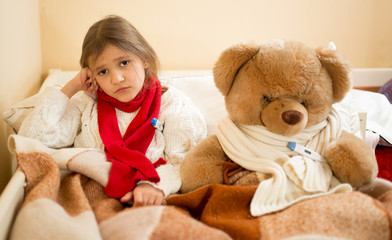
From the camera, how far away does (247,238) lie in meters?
0.63

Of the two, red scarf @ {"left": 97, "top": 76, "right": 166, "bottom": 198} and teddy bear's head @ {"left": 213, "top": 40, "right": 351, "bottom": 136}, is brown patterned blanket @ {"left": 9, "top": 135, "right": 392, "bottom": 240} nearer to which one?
red scarf @ {"left": 97, "top": 76, "right": 166, "bottom": 198}

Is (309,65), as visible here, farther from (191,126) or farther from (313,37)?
(313,37)

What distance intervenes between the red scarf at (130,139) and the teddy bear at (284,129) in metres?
0.14

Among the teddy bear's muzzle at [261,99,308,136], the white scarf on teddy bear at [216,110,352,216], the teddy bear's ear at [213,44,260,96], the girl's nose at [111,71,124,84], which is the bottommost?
the white scarf on teddy bear at [216,110,352,216]

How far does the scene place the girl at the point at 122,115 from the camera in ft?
3.00

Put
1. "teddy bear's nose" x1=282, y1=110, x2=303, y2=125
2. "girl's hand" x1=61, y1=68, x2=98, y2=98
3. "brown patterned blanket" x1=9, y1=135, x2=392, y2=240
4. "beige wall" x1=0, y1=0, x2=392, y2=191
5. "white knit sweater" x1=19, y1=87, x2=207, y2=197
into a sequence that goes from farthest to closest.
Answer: "beige wall" x1=0, y1=0, x2=392, y2=191 → "girl's hand" x1=61, y1=68, x2=98, y2=98 → "white knit sweater" x1=19, y1=87, x2=207, y2=197 → "teddy bear's nose" x1=282, y1=110, x2=303, y2=125 → "brown patterned blanket" x1=9, y1=135, x2=392, y2=240

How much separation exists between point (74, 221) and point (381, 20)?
6.42 feet

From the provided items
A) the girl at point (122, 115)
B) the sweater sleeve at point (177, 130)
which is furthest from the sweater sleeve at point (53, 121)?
the sweater sleeve at point (177, 130)

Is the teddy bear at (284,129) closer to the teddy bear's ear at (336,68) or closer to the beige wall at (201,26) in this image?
the teddy bear's ear at (336,68)

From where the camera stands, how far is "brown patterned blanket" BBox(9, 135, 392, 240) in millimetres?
589

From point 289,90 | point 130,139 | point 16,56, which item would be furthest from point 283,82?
point 16,56

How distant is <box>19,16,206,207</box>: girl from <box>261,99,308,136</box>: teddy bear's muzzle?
12.4 inches

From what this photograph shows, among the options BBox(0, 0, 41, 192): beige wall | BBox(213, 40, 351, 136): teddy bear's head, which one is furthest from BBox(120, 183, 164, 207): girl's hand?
BBox(0, 0, 41, 192): beige wall

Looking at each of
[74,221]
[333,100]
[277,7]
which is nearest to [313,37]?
[277,7]
